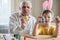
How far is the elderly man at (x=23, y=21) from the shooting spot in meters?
0.96

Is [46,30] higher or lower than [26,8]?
lower

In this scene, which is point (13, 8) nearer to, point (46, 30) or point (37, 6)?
point (37, 6)

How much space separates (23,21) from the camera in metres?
0.97

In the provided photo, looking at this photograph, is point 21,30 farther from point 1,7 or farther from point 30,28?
point 1,7

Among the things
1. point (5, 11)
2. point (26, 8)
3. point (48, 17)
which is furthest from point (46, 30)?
point (5, 11)

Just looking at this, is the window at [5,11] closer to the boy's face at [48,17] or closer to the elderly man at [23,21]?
the elderly man at [23,21]

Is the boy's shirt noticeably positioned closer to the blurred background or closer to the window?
the blurred background

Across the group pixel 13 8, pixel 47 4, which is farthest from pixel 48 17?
pixel 13 8

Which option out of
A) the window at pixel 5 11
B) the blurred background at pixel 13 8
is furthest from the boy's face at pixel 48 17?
the window at pixel 5 11

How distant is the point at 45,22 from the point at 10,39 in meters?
0.28

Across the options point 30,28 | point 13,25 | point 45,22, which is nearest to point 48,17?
point 45,22

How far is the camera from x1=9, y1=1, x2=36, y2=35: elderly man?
956 mm

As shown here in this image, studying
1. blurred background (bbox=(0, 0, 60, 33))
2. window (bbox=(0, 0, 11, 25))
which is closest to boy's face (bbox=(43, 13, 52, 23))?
blurred background (bbox=(0, 0, 60, 33))

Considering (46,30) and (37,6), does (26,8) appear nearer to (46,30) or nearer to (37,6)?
(37,6)
